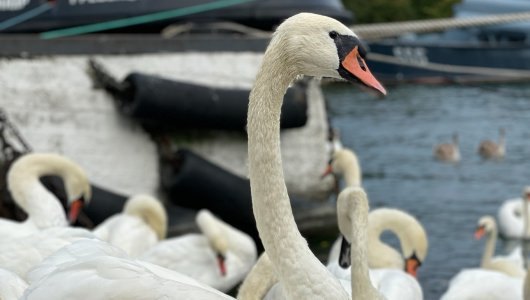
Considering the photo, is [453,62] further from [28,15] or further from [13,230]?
[13,230]

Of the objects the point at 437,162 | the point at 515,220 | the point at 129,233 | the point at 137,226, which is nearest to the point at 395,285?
the point at 129,233

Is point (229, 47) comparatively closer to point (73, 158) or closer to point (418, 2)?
point (73, 158)

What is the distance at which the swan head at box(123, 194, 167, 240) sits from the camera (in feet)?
30.6

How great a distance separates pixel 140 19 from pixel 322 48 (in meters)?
8.12

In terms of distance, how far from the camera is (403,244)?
797cm

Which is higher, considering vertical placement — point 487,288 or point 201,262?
point 487,288

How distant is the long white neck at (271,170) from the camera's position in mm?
4137

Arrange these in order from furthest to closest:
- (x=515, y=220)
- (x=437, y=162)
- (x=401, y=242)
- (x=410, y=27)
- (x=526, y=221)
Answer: (x=437, y=162) < (x=410, y=27) < (x=515, y=220) < (x=526, y=221) < (x=401, y=242)

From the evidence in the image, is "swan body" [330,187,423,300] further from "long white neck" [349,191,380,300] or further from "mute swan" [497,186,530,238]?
"mute swan" [497,186,530,238]

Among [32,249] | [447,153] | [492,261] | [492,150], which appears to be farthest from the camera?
[492,150]

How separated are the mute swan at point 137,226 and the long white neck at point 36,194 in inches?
23.7

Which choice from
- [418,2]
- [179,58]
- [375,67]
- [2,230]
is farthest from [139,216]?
[418,2]

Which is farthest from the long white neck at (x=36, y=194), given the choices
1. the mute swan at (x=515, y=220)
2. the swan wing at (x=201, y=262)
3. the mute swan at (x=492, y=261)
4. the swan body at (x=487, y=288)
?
the mute swan at (x=515, y=220)

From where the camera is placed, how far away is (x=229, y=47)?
11.4 meters
